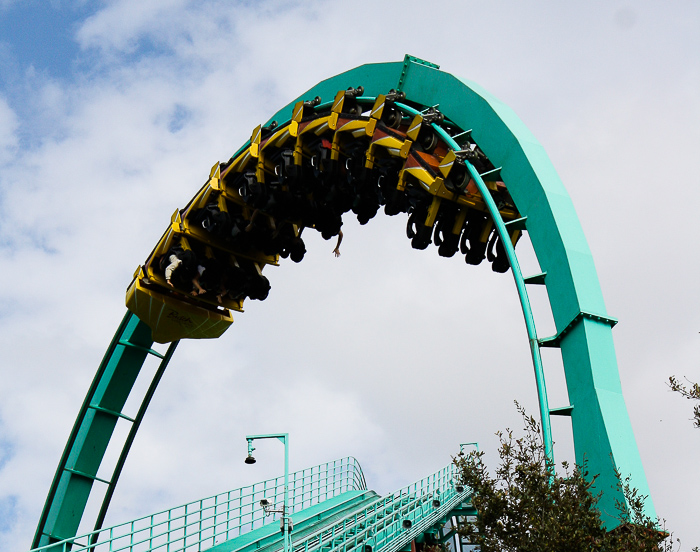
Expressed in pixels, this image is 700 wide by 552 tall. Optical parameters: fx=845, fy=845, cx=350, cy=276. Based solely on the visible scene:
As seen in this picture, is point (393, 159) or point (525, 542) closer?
point (525, 542)

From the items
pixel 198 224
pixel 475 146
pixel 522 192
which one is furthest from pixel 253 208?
pixel 522 192

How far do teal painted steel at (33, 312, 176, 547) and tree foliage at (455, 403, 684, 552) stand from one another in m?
12.5

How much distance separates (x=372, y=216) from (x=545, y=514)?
755 centimetres

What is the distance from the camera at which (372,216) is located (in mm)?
13883

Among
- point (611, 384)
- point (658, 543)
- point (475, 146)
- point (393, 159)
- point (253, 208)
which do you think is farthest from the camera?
point (253, 208)

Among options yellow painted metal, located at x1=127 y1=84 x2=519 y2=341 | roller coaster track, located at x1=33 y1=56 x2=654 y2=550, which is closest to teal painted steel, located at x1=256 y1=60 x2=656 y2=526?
roller coaster track, located at x1=33 y1=56 x2=654 y2=550

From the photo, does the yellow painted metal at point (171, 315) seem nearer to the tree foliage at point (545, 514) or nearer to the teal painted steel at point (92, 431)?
the teal painted steel at point (92, 431)

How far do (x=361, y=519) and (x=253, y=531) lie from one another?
2481 mm

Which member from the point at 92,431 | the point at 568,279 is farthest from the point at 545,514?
the point at 92,431

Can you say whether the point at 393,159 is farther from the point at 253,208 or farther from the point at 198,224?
the point at 198,224

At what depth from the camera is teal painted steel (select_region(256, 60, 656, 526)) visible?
7891 mm

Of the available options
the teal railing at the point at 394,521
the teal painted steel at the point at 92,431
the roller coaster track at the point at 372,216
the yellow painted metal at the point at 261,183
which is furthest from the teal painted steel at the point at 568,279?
the teal painted steel at the point at 92,431

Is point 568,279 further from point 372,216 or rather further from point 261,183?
point 261,183

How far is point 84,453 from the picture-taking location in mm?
18797
